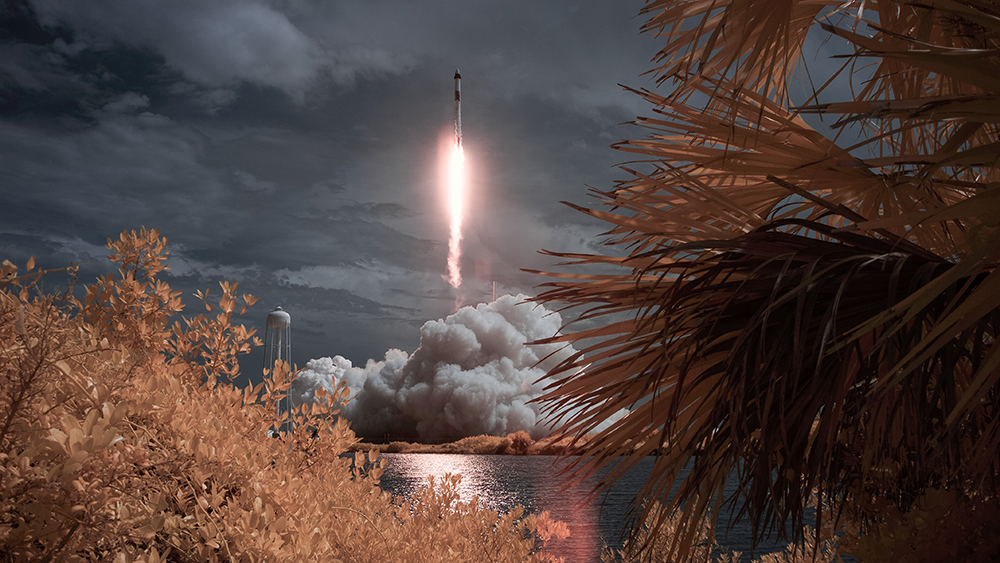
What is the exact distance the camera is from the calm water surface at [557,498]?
23.3 m

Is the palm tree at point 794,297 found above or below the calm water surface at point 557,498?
above

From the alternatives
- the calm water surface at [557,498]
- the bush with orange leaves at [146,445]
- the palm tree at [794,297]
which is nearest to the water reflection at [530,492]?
the calm water surface at [557,498]

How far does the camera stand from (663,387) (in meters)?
3.07

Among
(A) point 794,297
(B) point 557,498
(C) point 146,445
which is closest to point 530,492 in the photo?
(B) point 557,498

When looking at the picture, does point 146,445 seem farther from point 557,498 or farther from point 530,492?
point 530,492

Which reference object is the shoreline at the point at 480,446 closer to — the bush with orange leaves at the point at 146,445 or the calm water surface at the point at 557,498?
the calm water surface at the point at 557,498

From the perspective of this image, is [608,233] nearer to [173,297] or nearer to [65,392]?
[173,297]

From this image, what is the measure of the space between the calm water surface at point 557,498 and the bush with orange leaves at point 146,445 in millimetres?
1423

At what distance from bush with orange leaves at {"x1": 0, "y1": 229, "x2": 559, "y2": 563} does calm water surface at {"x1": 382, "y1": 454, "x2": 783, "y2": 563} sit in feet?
4.67

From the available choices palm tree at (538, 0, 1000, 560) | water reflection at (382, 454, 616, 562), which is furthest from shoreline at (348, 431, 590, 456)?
palm tree at (538, 0, 1000, 560)

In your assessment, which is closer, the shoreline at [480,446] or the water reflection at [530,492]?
the water reflection at [530,492]

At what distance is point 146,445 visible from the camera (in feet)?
5.88

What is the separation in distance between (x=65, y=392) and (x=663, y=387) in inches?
101

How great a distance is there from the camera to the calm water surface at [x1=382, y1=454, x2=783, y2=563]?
23.3 metres
